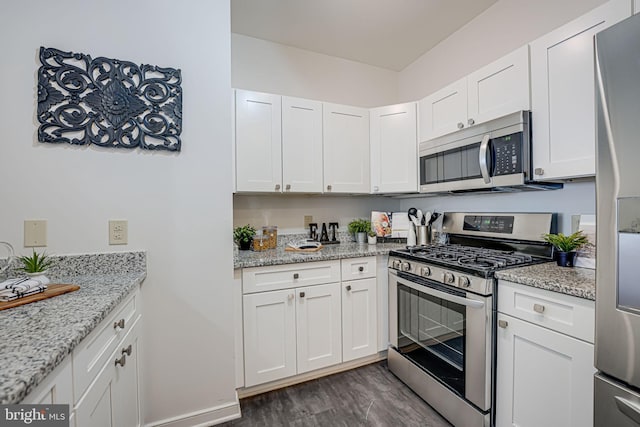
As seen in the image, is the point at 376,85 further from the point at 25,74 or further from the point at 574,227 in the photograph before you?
the point at 25,74

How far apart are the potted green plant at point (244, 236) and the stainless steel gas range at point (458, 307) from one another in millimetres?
1125

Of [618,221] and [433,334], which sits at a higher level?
[618,221]

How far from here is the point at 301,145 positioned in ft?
7.54

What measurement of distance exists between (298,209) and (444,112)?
1461 millimetres

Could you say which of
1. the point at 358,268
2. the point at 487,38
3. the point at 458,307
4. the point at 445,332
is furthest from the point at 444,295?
the point at 487,38

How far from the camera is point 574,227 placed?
1.61 meters

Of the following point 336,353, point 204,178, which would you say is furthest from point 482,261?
point 204,178

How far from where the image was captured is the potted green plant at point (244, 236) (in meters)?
2.24

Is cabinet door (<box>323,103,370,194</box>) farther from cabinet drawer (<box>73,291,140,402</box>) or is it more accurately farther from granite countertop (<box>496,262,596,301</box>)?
cabinet drawer (<box>73,291,140,402</box>)

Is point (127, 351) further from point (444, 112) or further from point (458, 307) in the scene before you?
point (444, 112)

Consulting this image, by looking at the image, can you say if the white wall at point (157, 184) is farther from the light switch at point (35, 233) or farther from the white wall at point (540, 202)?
the white wall at point (540, 202)

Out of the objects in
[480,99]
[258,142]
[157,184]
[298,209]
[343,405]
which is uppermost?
[480,99]

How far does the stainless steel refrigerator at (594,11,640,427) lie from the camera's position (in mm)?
851

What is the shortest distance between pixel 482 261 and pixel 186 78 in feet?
6.39
